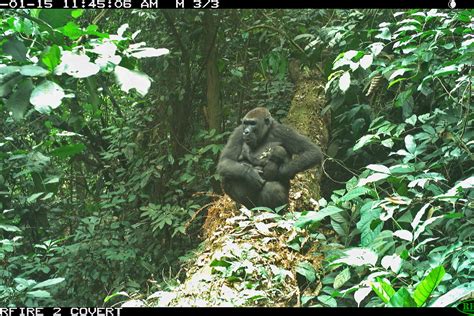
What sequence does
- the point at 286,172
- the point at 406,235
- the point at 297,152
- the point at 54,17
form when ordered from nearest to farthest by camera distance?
1. the point at 54,17
2. the point at 406,235
3. the point at 286,172
4. the point at 297,152

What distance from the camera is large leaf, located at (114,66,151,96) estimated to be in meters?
2.25

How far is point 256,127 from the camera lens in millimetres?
6043

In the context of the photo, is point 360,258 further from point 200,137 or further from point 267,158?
point 200,137

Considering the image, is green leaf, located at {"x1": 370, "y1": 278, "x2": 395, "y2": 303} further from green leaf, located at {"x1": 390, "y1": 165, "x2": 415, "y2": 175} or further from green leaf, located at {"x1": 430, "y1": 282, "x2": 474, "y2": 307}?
green leaf, located at {"x1": 390, "y1": 165, "x2": 415, "y2": 175}

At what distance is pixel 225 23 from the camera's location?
827cm

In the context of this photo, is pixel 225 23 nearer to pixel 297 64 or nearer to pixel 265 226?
pixel 297 64

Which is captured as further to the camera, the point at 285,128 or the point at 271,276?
the point at 285,128

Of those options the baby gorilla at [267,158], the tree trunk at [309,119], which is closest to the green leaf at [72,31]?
the baby gorilla at [267,158]

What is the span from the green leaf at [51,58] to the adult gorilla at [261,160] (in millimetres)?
3531

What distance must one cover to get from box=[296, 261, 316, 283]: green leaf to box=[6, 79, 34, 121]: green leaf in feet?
7.54

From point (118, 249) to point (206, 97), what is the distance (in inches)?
100

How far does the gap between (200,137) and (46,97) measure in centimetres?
514

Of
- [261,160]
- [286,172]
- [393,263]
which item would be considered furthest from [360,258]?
[261,160]

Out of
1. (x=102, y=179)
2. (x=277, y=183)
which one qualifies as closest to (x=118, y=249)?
(x=102, y=179)
